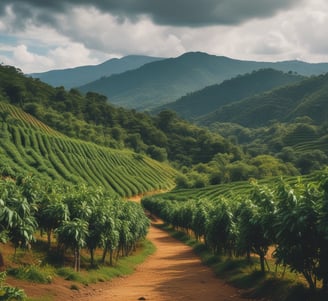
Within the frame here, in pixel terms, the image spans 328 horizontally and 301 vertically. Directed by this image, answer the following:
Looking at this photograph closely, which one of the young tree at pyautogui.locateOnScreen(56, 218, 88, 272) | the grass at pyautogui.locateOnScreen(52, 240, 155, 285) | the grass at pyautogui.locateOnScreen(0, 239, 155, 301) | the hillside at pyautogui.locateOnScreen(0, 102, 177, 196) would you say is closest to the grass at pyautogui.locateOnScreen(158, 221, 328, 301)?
the grass at pyautogui.locateOnScreen(52, 240, 155, 285)

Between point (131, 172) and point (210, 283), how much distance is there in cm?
10985

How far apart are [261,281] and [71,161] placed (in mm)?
99456

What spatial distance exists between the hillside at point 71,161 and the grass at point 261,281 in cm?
6173

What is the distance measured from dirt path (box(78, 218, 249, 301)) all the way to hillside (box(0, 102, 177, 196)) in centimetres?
5194

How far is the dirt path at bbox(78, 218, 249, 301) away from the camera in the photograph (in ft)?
80.0

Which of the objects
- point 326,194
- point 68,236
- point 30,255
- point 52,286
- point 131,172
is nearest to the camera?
point 326,194

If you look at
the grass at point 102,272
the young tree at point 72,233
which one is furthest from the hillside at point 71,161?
the young tree at point 72,233

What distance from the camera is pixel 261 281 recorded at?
85.7 feet

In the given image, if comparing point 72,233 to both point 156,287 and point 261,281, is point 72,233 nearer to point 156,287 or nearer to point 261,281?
point 156,287

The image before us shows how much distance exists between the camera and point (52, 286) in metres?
24.0

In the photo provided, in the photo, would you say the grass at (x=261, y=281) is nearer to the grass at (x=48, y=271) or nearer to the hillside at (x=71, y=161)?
the grass at (x=48, y=271)

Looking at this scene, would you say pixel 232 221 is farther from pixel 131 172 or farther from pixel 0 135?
pixel 131 172

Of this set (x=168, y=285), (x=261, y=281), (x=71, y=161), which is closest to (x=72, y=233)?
(x=168, y=285)

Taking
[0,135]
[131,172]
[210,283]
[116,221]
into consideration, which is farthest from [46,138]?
[210,283]
